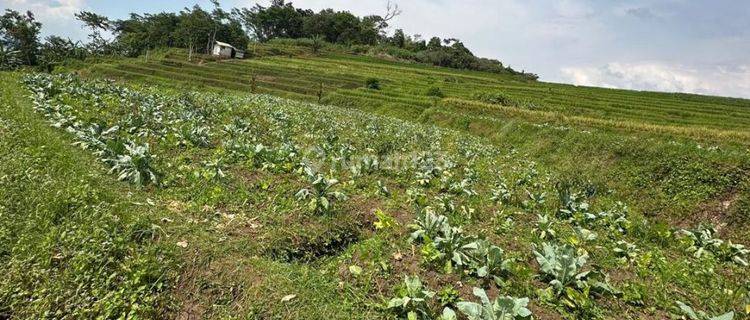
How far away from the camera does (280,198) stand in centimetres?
738

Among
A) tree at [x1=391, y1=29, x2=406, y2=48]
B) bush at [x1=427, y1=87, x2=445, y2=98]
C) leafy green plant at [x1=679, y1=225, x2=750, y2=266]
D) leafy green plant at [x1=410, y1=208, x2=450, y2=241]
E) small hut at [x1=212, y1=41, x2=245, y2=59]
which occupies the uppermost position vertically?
tree at [x1=391, y1=29, x2=406, y2=48]

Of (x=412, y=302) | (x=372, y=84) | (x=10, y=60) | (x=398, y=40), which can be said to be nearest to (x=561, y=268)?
(x=412, y=302)

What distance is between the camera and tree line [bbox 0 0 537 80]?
6300cm

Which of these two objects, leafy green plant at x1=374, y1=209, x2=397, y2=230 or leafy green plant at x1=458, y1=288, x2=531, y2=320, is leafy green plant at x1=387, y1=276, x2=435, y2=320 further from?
leafy green plant at x1=374, y1=209, x2=397, y2=230

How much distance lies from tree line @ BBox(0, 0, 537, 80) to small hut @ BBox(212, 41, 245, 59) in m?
4.04

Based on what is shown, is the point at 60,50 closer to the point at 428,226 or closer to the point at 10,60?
the point at 10,60

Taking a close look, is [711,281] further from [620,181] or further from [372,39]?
[372,39]

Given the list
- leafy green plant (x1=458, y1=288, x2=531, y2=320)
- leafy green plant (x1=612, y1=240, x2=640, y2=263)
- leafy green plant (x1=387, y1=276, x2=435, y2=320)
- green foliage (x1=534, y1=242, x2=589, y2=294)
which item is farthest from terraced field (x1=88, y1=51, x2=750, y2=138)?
leafy green plant (x1=387, y1=276, x2=435, y2=320)

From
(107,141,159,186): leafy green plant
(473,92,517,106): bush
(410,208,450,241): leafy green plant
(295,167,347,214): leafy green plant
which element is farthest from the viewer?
(473,92,517,106): bush

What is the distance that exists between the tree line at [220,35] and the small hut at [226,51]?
13.3ft

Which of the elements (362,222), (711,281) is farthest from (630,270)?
(362,222)

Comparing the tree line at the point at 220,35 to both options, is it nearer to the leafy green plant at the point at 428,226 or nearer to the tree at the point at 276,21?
the tree at the point at 276,21

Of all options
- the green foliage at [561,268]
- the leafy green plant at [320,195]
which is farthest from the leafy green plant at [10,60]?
the green foliage at [561,268]

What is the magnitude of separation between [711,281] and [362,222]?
570 cm
